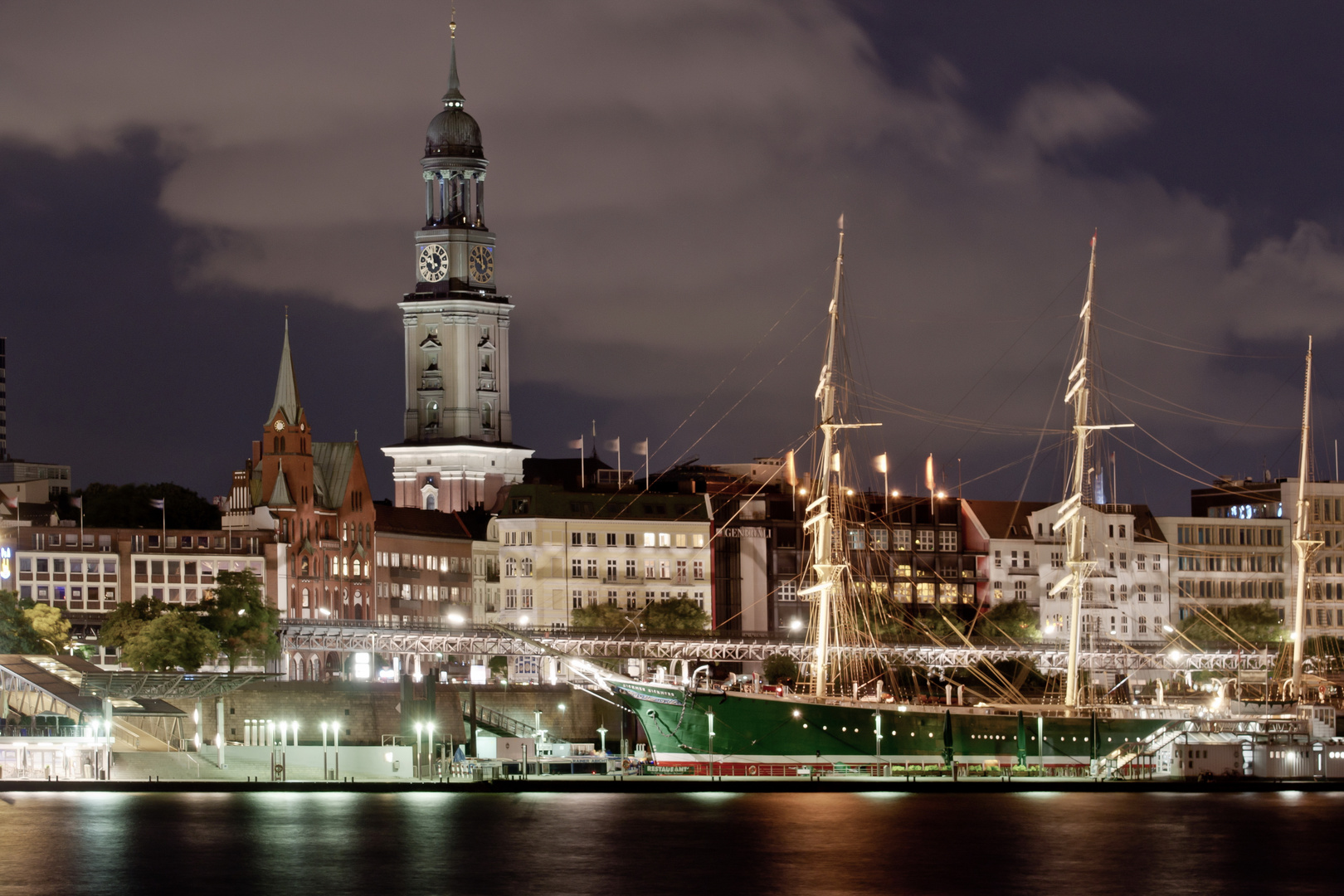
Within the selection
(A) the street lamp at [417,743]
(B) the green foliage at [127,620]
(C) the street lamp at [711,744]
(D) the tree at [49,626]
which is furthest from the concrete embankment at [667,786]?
(D) the tree at [49,626]

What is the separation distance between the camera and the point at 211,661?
178 metres

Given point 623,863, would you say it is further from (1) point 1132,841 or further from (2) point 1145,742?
(2) point 1145,742

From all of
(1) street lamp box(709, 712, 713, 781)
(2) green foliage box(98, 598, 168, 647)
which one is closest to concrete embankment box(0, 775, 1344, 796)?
(1) street lamp box(709, 712, 713, 781)

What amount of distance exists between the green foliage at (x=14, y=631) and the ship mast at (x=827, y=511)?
1896 inches

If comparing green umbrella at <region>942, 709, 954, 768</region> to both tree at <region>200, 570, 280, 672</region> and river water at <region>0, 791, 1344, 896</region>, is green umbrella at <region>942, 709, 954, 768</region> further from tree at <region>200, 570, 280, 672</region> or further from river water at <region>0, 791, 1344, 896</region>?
tree at <region>200, 570, 280, 672</region>

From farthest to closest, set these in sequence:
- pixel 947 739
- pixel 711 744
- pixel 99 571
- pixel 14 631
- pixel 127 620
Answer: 1. pixel 99 571
2. pixel 127 620
3. pixel 14 631
4. pixel 711 744
5. pixel 947 739

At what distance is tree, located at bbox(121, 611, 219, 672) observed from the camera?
170 m

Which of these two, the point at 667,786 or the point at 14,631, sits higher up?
the point at 14,631

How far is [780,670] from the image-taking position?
199m

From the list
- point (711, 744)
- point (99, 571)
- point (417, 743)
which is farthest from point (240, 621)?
point (711, 744)

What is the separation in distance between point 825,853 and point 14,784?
47.6 m

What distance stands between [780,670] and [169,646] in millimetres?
48280

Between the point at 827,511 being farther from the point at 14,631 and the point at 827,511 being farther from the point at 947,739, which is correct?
the point at 14,631

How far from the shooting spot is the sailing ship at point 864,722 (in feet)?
497
